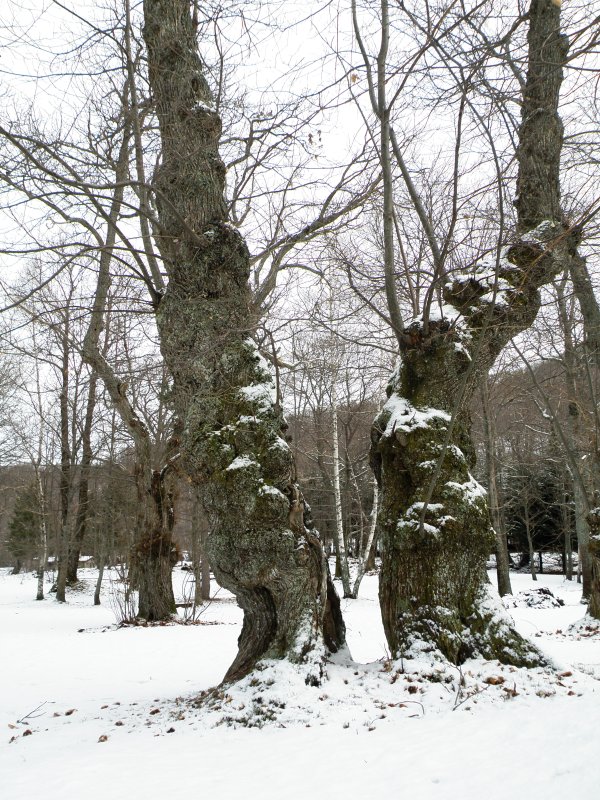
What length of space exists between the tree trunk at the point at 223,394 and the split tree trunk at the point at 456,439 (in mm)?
724

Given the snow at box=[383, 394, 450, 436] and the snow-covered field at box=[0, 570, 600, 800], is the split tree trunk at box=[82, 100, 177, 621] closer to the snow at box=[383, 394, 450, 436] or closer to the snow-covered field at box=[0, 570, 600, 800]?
the snow-covered field at box=[0, 570, 600, 800]

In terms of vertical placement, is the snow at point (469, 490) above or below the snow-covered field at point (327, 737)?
above

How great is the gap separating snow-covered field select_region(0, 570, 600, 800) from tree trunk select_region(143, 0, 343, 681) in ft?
1.59

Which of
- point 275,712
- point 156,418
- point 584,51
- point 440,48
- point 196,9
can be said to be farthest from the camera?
point 156,418

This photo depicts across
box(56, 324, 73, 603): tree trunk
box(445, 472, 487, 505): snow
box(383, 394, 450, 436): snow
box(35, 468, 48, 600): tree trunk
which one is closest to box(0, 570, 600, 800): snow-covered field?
box(445, 472, 487, 505): snow

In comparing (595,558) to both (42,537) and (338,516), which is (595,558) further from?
(42,537)

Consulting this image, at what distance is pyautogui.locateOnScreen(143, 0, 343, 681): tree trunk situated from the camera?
4188 mm

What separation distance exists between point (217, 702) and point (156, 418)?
34.7 ft

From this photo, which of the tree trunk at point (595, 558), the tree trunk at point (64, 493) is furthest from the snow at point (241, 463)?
the tree trunk at point (64, 493)

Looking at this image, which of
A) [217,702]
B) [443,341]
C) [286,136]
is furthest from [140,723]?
[286,136]

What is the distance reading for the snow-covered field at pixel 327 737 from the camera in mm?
2537

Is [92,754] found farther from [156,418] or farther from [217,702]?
[156,418]

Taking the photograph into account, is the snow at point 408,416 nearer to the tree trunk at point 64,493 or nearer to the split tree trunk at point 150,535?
the split tree trunk at point 150,535

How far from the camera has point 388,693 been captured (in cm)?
368
